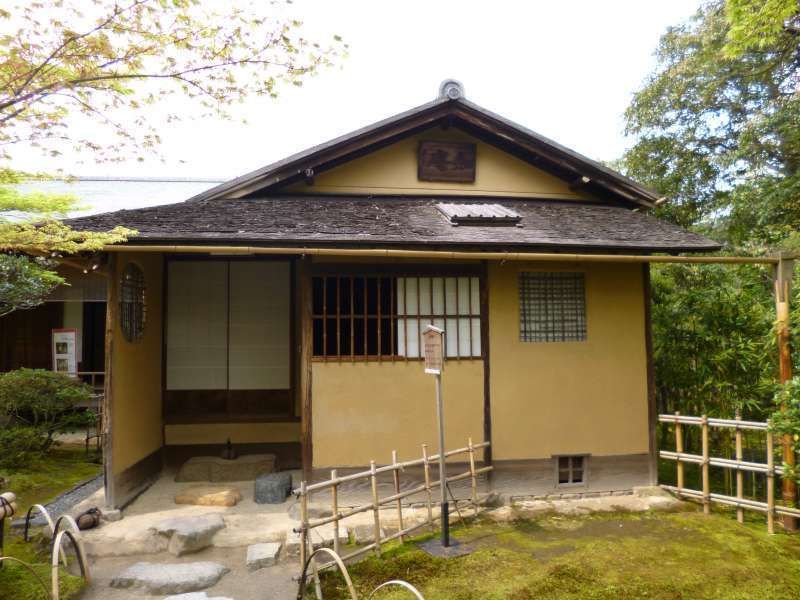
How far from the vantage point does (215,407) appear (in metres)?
9.14


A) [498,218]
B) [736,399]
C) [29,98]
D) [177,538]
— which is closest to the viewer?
[29,98]

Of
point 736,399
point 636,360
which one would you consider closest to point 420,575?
point 636,360

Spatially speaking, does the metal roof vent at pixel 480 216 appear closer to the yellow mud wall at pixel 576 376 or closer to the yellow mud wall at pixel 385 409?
the yellow mud wall at pixel 576 376

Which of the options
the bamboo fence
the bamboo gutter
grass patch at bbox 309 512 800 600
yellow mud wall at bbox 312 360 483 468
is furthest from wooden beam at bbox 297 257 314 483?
the bamboo fence

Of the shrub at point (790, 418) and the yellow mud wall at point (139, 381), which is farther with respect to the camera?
the yellow mud wall at point (139, 381)

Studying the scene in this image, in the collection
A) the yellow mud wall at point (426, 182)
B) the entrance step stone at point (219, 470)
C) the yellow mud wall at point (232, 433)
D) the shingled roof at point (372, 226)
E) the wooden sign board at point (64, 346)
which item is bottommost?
the entrance step stone at point (219, 470)

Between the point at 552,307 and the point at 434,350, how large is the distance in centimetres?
281

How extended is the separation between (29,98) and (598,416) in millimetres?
7831

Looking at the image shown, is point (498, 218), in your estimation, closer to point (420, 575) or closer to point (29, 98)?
point (420, 575)

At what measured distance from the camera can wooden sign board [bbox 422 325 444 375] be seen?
18.9 feet

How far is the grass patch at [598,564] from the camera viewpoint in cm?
500

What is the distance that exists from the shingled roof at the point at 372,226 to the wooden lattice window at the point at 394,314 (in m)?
0.75

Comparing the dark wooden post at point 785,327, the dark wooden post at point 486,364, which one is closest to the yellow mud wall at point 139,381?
the dark wooden post at point 486,364

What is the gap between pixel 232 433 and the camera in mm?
9070
